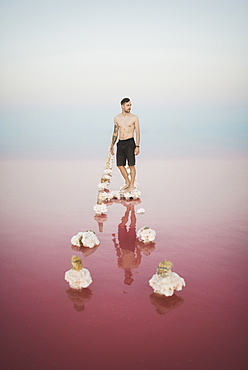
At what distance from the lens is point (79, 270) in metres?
3.14

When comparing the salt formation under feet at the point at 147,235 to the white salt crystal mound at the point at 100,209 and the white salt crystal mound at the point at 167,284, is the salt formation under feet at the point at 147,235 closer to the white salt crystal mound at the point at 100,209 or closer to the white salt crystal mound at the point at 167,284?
the white salt crystal mound at the point at 167,284

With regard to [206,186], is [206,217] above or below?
below

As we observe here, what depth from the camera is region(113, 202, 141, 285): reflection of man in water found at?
138 inches

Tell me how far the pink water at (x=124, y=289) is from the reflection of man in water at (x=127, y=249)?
0.8 inches

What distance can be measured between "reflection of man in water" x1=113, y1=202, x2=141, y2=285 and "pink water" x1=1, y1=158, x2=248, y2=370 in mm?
22

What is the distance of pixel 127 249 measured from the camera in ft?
13.1

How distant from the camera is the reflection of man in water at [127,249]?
3.51m

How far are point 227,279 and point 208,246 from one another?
31.6 inches

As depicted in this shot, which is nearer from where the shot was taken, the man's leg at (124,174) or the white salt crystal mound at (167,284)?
the white salt crystal mound at (167,284)

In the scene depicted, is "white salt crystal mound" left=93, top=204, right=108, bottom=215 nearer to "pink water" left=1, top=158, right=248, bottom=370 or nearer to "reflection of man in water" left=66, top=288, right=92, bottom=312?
"pink water" left=1, top=158, right=248, bottom=370

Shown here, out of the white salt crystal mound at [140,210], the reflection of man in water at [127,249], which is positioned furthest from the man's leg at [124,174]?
the reflection of man in water at [127,249]

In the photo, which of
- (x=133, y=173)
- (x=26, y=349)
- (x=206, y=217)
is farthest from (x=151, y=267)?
(x=133, y=173)

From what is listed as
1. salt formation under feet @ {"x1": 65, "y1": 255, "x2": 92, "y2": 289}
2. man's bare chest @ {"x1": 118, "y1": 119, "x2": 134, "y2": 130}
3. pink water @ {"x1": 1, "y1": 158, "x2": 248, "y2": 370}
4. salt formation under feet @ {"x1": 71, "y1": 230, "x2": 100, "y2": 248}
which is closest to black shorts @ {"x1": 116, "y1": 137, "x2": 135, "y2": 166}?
man's bare chest @ {"x1": 118, "y1": 119, "x2": 134, "y2": 130}

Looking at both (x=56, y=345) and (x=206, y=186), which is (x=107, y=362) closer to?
(x=56, y=345)
